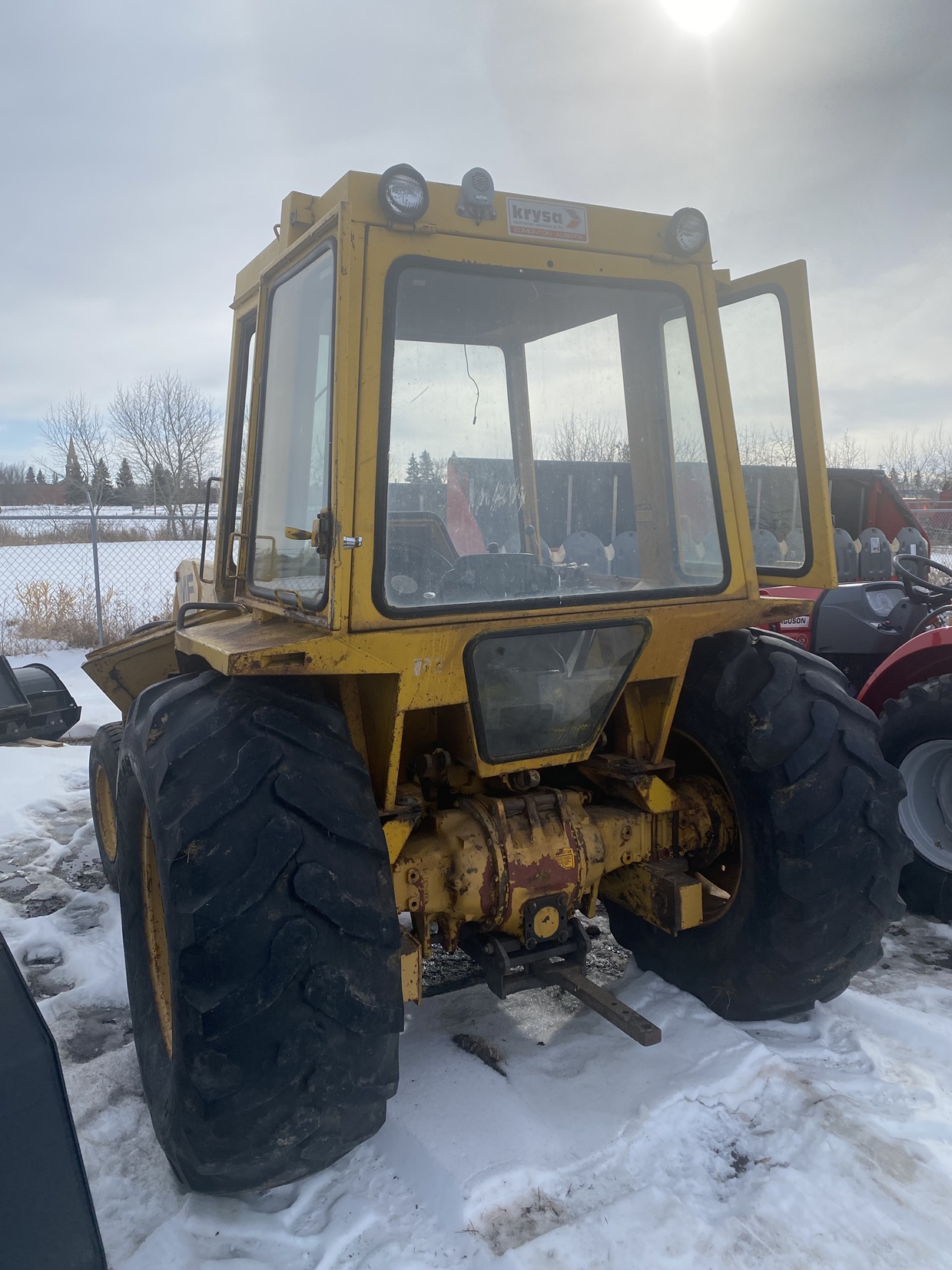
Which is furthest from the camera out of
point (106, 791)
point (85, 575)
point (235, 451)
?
point (85, 575)

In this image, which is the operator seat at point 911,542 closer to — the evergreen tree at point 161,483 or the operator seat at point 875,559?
the operator seat at point 875,559

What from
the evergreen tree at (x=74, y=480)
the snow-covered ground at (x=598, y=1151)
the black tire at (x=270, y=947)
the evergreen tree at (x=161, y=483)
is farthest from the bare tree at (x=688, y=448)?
the evergreen tree at (x=74, y=480)

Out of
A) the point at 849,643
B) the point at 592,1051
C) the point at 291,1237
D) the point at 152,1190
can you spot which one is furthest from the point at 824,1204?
the point at 849,643

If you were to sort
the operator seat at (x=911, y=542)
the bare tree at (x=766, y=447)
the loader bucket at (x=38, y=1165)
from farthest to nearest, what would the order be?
the operator seat at (x=911, y=542)
the bare tree at (x=766, y=447)
the loader bucket at (x=38, y=1165)

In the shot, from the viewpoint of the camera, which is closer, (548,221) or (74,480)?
(548,221)

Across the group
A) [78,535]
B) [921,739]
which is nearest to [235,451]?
[921,739]

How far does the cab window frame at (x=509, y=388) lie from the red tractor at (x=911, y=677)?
1.97 metres

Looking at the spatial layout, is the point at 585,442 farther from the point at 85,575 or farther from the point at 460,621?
the point at 85,575

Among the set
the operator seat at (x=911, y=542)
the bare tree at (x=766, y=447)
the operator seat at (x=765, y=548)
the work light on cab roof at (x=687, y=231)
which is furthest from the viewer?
the operator seat at (x=911, y=542)

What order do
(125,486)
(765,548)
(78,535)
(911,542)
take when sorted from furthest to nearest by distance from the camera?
(125,486) < (78,535) < (911,542) < (765,548)

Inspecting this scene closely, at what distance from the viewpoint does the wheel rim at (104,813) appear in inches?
172

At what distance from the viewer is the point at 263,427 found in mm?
2906

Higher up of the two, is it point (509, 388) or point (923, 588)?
point (509, 388)

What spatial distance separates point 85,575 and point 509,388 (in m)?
12.3
